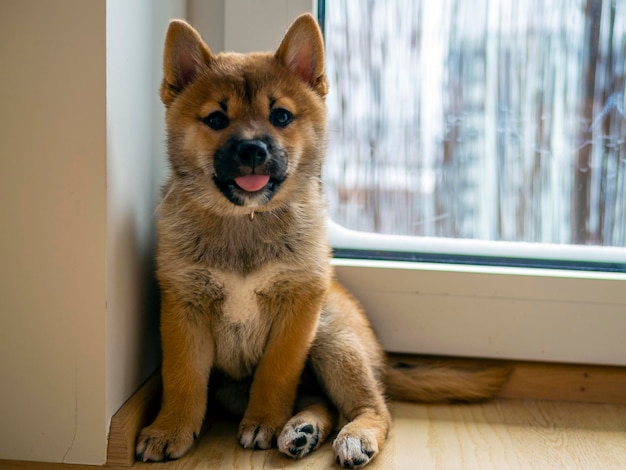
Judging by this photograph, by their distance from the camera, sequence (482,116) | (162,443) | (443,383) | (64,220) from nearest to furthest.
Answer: (64,220) < (162,443) < (443,383) < (482,116)

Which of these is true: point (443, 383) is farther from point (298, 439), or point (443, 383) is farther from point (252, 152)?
point (252, 152)

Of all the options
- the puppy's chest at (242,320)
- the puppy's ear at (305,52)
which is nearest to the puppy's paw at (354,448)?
the puppy's chest at (242,320)

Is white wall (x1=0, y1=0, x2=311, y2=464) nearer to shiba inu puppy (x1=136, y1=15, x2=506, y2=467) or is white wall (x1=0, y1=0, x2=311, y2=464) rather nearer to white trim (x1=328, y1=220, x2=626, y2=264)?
shiba inu puppy (x1=136, y1=15, x2=506, y2=467)

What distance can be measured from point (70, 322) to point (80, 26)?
1.60 ft

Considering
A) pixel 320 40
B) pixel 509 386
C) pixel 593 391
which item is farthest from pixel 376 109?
pixel 593 391

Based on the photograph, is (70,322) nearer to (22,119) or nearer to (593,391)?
(22,119)

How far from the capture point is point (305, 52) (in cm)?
142

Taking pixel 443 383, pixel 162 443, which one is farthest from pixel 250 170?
pixel 443 383

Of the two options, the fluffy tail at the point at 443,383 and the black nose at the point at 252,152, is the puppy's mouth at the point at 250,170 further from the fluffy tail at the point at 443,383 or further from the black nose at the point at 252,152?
the fluffy tail at the point at 443,383

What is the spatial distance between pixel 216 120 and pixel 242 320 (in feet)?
1.26

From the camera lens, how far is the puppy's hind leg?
128cm

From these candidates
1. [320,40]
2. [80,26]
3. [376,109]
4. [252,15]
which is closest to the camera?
[80,26]

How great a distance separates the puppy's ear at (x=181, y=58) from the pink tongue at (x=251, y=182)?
0.80 feet

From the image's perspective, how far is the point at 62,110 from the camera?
1.17 metres
